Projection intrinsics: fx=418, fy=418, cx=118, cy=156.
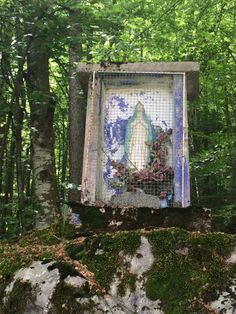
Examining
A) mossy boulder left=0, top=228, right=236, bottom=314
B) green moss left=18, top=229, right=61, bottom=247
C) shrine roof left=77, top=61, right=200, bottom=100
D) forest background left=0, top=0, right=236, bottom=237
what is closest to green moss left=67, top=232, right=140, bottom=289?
mossy boulder left=0, top=228, right=236, bottom=314

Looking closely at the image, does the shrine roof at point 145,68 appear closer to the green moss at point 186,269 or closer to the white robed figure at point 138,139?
the white robed figure at point 138,139

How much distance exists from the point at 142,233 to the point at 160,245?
6.2 inches

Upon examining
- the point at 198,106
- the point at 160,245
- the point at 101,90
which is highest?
the point at 198,106

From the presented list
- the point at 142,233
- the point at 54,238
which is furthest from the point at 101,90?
the point at 142,233

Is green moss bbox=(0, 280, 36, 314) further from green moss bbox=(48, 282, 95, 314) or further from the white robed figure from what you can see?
the white robed figure

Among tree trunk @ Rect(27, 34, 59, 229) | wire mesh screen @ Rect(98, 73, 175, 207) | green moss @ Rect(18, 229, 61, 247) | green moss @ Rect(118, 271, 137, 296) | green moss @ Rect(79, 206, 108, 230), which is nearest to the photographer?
green moss @ Rect(118, 271, 137, 296)

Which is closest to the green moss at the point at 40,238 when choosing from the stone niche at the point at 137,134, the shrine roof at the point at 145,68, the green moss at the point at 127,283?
the green moss at the point at 127,283

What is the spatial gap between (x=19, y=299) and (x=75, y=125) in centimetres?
603

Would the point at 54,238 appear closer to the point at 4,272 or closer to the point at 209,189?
the point at 4,272

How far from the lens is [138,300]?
258cm

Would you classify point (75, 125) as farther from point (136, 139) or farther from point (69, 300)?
point (69, 300)

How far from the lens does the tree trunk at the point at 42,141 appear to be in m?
6.84

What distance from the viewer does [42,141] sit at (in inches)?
287

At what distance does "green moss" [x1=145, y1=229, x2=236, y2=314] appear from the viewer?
2.53 meters
